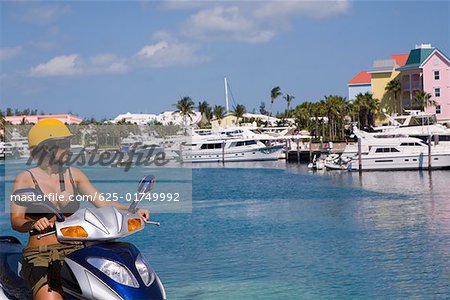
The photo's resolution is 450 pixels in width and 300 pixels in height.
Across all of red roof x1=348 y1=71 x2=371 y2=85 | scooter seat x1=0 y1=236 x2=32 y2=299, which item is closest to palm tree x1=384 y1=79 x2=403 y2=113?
red roof x1=348 y1=71 x2=371 y2=85

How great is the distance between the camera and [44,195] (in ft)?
15.9

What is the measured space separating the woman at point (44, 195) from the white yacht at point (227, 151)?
6115 centimetres

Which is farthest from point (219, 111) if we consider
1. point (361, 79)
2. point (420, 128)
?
point (420, 128)

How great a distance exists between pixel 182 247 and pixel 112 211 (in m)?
12.6

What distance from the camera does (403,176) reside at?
139ft

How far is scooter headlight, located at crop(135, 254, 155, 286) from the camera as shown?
15.2 feet

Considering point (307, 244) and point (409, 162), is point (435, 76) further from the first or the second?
point (307, 244)

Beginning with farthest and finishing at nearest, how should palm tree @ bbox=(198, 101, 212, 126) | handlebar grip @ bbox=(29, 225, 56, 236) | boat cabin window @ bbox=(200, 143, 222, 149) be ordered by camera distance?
palm tree @ bbox=(198, 101, 212, 126), boat cabin window @ bbox=(200, 143, 222, 149), handlebar grip @ bbox=(29, 225, 56, 236)

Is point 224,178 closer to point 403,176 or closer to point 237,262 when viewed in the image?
point 403,176

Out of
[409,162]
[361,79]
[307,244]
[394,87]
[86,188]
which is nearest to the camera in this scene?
[86,188]

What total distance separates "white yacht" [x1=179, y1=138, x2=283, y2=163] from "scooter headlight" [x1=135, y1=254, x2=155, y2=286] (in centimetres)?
6167

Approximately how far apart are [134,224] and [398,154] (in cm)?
4266

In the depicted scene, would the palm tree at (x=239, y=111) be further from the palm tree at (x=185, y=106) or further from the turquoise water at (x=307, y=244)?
the turquoise water at (x=307, y=244)

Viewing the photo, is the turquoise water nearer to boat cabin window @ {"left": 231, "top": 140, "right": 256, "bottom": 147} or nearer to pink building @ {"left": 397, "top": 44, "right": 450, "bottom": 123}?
boat cabin window @ {"left": 231, "top": 140, "right": 256, "bottom": 147}
